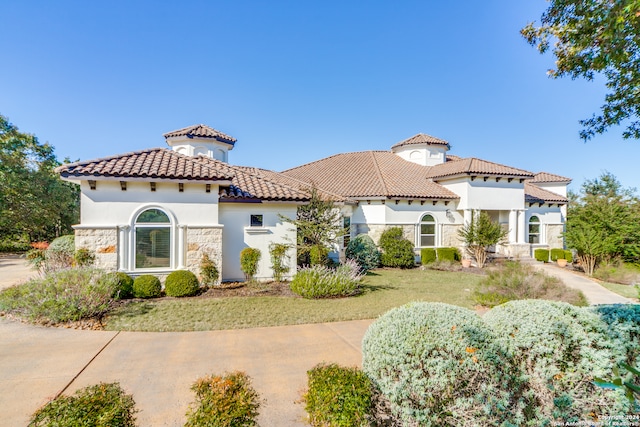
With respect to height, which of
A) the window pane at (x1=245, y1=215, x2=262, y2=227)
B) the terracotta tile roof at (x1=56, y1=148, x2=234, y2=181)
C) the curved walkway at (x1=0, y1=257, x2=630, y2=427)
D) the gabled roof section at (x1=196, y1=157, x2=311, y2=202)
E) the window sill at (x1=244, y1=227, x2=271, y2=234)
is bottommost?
the curved walkway at (x1=0, y1=257, x2=630, y2=427)

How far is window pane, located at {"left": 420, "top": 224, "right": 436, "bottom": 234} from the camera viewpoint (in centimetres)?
2028

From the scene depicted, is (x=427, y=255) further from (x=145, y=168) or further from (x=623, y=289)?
(x=145, y=168)

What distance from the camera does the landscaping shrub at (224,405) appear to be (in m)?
2.72

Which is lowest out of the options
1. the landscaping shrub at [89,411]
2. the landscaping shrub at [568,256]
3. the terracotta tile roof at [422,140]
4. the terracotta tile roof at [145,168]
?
the landscaping shrub at [568,256]

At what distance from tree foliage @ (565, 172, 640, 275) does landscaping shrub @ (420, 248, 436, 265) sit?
7962 mm

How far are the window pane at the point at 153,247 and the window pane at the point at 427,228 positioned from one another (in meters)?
15.5

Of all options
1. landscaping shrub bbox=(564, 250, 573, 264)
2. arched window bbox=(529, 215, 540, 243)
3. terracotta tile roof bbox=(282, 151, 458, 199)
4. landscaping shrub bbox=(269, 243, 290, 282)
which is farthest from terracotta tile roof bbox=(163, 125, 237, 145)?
landscaping shrub bbox=(564, 250, 573, 264)

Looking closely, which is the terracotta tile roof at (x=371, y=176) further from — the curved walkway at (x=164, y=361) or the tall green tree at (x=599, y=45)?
the curved walkway at (x=164, y=361)

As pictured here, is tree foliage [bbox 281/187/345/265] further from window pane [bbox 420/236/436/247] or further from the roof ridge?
window pane [bbox 420/236/436/247]

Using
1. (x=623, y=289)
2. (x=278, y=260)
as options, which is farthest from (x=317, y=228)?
(x=623, y=289)

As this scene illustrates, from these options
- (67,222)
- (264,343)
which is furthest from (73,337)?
(67,222)

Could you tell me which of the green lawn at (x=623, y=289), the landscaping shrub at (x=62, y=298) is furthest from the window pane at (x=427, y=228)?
the landscaping shrub at (x=62, y=298)

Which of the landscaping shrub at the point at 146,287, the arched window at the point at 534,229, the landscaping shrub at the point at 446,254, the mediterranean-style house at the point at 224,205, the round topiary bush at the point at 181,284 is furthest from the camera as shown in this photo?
the arched window at the point at 534,229

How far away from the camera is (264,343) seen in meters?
6.29
